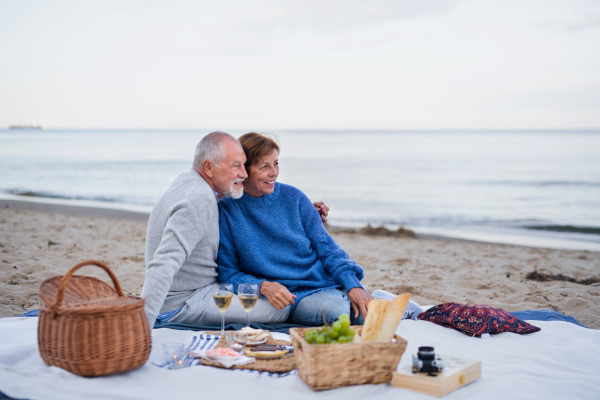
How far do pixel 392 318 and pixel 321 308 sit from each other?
1395 millimetres

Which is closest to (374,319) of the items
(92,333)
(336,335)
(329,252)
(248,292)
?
(336,335)

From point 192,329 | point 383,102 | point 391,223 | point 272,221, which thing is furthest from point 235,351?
point 383,102

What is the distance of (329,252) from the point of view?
4148mm

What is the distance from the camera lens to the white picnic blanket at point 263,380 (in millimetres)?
2523

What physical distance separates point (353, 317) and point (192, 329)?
1.21 meters

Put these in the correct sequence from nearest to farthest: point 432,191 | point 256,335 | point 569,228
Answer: point 256,335 < point 569,228 < point 432,191

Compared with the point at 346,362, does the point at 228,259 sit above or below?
above

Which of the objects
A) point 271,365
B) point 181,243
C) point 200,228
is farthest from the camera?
point 200,228

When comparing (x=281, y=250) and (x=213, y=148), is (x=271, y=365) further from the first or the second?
(x=213, y=148)

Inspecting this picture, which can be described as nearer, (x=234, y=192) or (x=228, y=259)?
(x=234, y=192)

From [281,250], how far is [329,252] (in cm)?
38

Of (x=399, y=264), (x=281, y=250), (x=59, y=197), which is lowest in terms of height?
(x=59, y=197)

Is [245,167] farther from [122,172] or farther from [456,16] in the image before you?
[122,172]

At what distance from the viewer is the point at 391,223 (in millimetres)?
14055
